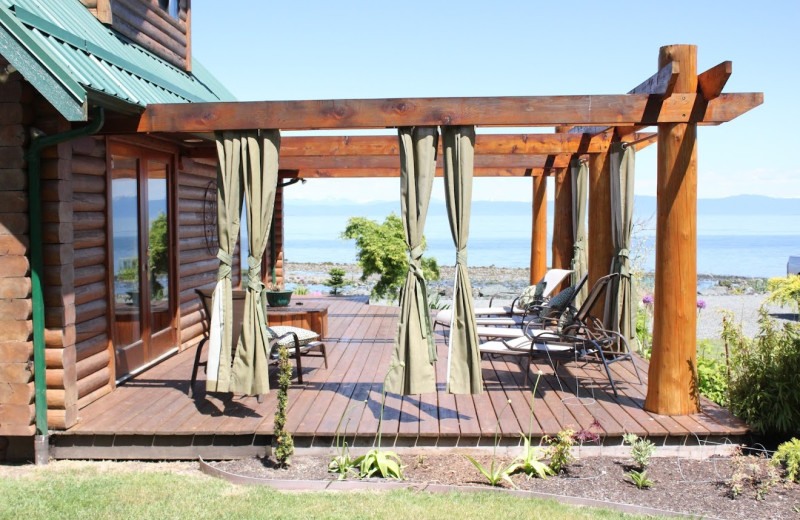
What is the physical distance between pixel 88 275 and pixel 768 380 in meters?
5.02

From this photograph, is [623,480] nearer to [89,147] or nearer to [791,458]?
A: [791,458]

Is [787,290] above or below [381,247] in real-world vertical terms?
below

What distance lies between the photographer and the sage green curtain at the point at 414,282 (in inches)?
201

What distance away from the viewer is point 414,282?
516 centimetres

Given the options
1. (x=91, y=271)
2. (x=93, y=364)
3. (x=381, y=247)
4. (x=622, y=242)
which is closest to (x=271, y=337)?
(x=93, y=364)

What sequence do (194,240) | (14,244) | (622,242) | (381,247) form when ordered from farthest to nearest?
(381,247) < (194,240) < (622,242) < (14,244)

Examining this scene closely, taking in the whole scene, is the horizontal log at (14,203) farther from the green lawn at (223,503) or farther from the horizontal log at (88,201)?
the green lawn at (223,503)

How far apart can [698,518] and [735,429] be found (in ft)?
4.18

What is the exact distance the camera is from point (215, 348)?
531cm

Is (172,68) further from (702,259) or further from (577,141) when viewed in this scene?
(702,259)

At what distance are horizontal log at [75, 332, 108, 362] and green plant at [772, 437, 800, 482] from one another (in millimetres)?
4757

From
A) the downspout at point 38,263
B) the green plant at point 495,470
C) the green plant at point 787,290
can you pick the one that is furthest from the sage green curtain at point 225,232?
the green plant at point 787,290

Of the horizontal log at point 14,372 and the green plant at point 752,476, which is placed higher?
the horizontal log at point 14,372

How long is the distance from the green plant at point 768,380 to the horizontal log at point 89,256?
16.1 ft
